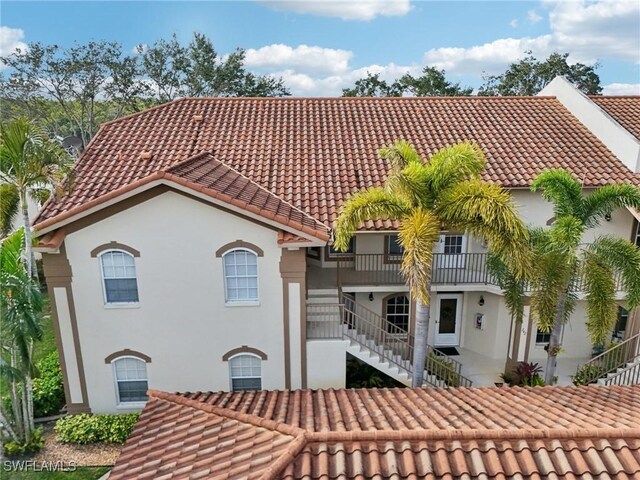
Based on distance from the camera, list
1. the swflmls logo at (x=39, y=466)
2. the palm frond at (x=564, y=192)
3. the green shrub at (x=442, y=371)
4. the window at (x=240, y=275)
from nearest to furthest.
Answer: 1. the palm frond at (x=564, y=192)
2. the swflmls logo at (x=39, y=466)
3. the window at (x=240, y=275)
4. the green shrub at (x=442, y=371)

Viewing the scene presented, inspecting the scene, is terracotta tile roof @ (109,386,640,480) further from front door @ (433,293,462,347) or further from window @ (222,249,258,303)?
front door @ (433,293,462,347)

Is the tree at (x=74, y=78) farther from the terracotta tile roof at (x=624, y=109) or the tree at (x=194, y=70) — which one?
the terracotta tile roof at (x=624, y=109)

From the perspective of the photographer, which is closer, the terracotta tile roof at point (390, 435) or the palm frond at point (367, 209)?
the terracotta tile roof at point (390, 435)

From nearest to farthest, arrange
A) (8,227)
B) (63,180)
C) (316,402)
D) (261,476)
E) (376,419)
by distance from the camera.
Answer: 1. (261,476)
2. (376,419)
3. (316,402)
4. (63,180)
5. (8,227)

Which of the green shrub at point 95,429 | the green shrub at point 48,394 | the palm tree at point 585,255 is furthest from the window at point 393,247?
the green shrub at point 48,394

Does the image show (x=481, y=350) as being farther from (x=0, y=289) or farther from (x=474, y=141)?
(x=0, y=289)

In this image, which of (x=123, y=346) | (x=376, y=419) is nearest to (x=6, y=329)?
(x=123, y=346)

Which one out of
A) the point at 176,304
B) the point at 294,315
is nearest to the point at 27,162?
the point at 176,304
